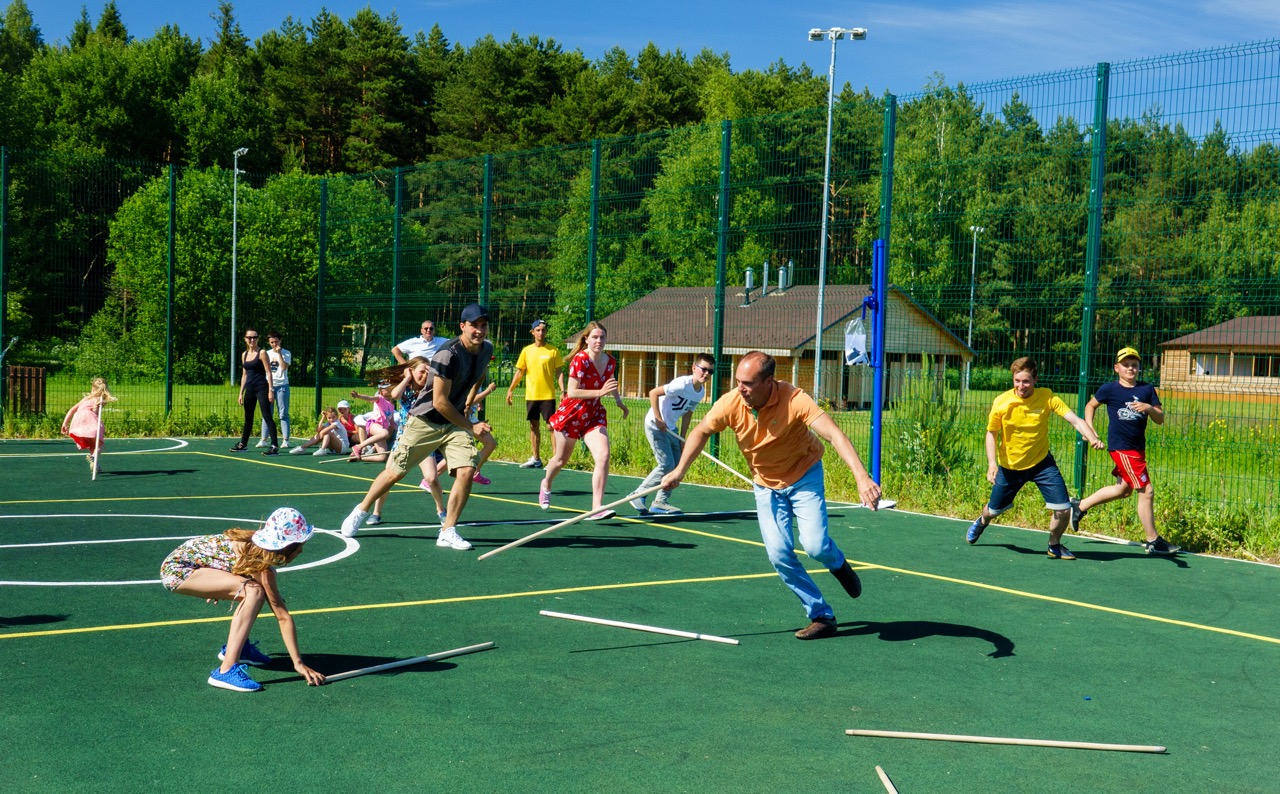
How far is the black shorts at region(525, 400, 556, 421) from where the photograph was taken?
15905 millimetres

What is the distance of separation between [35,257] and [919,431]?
16.5 m

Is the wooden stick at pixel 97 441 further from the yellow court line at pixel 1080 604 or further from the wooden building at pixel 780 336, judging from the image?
the yellow court line at pixel 1080 604

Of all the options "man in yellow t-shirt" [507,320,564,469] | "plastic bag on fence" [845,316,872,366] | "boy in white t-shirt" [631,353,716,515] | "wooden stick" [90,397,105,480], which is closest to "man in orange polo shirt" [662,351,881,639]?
"boy in white t-shirt" [631,353,716,515]

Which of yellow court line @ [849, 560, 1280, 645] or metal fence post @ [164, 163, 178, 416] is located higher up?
metal fence post @ [164, 163, 178, 416]

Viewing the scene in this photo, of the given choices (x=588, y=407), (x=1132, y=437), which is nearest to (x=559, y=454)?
(x=588, y=407)

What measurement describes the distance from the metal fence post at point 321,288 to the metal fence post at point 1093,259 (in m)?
14.2

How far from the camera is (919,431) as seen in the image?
45.9 feet

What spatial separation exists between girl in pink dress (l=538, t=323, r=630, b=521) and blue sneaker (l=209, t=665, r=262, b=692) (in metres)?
6.14

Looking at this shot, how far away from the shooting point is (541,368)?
1558 cm

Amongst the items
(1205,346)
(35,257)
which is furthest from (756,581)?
(35,257)

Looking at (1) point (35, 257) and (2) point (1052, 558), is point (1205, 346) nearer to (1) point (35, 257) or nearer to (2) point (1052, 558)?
(2) point (1052, 558)

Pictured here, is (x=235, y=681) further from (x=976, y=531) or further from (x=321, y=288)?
(x=321, y=288)

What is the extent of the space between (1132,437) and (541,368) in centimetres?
753

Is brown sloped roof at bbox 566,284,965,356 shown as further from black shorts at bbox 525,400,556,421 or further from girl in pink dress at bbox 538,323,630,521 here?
girl in pink dress at bbox 538,323,630,521
